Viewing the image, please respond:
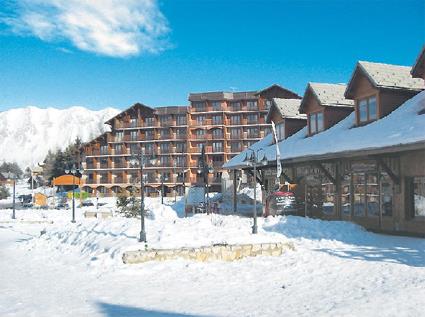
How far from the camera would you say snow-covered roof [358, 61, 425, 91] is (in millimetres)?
18391

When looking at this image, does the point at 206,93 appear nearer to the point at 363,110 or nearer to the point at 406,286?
the point at 363,110

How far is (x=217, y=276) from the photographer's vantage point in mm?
11211

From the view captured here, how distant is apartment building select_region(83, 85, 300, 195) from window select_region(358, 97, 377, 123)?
166 feet

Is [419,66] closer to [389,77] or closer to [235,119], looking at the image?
[389,77]

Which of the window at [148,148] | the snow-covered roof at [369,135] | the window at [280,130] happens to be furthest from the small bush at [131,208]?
the window at [148,148]

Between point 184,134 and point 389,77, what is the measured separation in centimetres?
5429

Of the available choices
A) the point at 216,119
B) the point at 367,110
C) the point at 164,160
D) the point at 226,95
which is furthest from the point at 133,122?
the point at 367,110

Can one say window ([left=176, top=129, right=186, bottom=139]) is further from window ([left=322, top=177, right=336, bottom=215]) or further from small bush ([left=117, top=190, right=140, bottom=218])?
window ([left=322, top=177, right=336, bottom=215])

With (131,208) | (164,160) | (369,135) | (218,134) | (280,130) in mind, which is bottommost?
(131,208)

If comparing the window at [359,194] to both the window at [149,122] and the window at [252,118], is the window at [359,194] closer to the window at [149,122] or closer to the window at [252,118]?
the window at [252,118]

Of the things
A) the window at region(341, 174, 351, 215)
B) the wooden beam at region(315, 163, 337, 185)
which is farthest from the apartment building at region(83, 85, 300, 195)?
the window at region(341, 174, 351, 215)

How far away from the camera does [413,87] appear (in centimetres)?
1875

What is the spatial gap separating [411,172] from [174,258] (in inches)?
354

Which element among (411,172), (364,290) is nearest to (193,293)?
(364,290)
